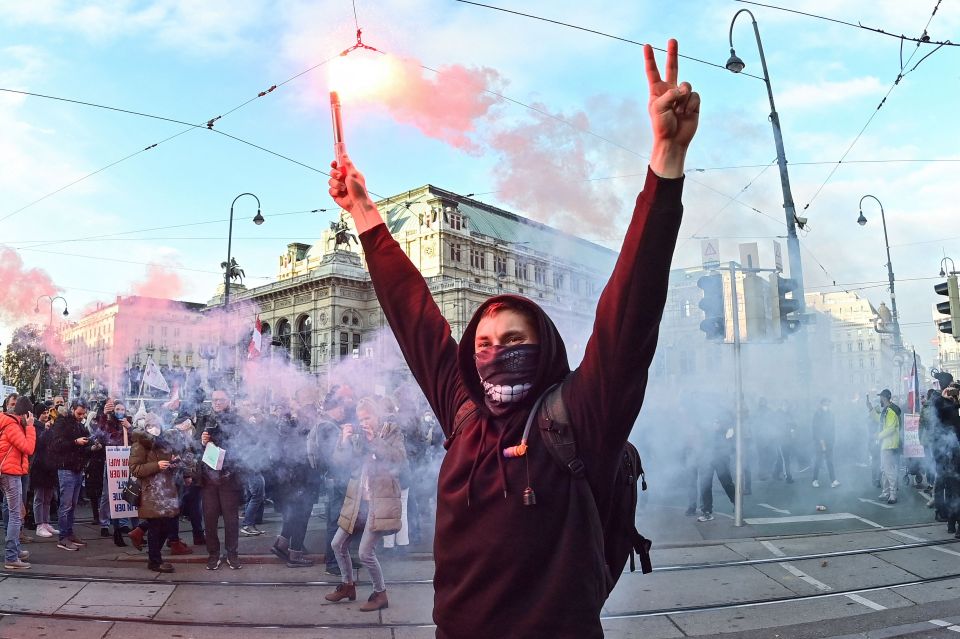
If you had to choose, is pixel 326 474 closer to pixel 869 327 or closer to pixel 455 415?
pixel 455 415

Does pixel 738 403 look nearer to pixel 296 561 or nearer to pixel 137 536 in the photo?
pixel 296 561

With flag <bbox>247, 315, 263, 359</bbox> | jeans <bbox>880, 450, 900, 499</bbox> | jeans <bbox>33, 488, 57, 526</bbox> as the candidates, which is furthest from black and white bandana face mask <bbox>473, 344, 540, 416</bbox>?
flag <bbox>247, 315, 263, 359</bbox>

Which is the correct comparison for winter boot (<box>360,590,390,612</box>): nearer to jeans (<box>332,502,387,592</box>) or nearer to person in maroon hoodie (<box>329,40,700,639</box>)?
jeans (<box>332,502,387,592</box>)

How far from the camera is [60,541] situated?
10.1m

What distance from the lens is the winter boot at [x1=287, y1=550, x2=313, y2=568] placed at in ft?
29.8

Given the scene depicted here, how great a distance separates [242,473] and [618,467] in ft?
26.9

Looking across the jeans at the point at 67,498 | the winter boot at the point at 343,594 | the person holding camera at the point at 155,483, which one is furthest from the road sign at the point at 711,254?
the jeans at the point at 67,498

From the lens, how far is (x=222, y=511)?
9016 mm

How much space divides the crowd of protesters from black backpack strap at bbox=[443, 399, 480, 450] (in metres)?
5.26

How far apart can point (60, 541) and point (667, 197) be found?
1095cm

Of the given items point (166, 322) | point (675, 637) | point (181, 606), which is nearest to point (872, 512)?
point (675, 637)

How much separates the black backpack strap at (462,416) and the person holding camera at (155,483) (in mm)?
7651

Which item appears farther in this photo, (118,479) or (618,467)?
(118,479)

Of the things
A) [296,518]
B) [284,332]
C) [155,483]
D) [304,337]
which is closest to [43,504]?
[155,483]
